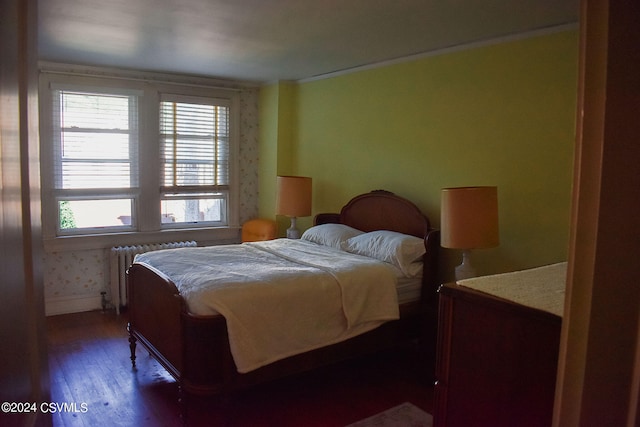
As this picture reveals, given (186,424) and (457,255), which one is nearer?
(186,424)

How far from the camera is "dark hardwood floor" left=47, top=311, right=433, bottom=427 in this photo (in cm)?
283

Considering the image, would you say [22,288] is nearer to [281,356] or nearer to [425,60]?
[281,356]

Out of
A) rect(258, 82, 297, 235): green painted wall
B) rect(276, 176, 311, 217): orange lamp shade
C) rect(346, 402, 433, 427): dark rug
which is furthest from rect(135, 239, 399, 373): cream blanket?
rect(258, 82, 297, 235): green painted wall

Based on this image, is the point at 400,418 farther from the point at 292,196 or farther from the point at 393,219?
the point at 292,196

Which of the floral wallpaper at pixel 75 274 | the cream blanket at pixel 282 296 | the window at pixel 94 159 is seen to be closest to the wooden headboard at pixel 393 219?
the cream blanket at pixel 282 296

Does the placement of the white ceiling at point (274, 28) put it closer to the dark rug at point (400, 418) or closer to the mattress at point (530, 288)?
the mattress at point (530, 288)

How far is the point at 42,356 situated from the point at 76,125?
15.0 ft

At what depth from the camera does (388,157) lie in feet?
14.1

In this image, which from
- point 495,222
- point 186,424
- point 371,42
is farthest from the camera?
point 371,42

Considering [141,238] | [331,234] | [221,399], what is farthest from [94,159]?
[221,399]

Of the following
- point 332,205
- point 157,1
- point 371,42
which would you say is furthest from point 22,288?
point 332,205

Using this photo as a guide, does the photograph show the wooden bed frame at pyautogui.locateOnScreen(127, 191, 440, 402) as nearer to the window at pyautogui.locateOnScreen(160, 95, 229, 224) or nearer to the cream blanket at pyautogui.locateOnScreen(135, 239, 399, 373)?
the cream blanket at pyautogui.locateOnScreen(135, 239, 399, 373)

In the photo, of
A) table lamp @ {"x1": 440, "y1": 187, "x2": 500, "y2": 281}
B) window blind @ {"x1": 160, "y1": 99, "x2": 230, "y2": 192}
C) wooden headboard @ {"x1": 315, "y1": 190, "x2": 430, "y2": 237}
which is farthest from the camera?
window blind @ {"x1": 160, "y1": 99, "x2": 230, "y2": 192}

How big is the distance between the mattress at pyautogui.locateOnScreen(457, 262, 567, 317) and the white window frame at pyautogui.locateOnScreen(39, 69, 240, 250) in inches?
164
